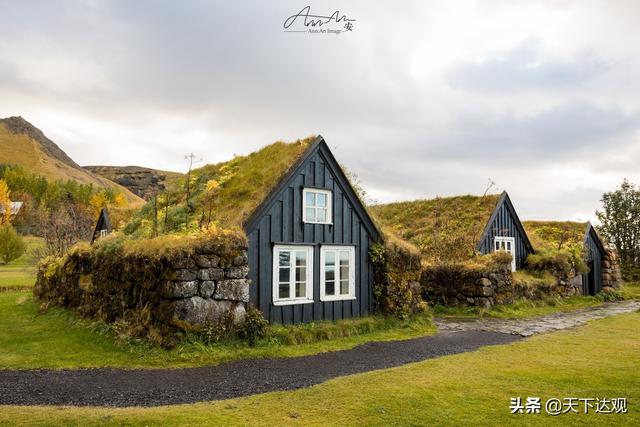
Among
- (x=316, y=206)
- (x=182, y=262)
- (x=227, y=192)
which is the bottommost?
(x=182, y=262)

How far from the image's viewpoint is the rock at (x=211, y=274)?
11621mm

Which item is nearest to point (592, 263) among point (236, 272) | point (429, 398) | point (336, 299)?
point (336, 299)

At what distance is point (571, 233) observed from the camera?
100 feet

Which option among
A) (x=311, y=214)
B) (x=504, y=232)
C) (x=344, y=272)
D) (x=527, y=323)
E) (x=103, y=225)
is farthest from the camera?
(x=504, y=232)

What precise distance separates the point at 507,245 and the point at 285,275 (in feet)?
55.9

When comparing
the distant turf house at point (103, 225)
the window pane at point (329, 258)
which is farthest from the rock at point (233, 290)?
the distant turf house at point (103, 225)

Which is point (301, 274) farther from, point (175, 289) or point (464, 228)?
point (464, 228)

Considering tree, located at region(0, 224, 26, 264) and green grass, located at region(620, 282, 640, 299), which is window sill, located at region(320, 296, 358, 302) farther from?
tree, located at region(0, 224, 26, 264)

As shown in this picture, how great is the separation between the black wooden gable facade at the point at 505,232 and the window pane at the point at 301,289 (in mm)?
13059

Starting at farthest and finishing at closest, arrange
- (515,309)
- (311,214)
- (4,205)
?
(4,205)
(515,309)
(311,214)

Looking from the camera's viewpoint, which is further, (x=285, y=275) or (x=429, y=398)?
(x=285, y=275)

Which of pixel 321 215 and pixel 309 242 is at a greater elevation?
pixel 321 215

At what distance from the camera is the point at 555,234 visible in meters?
31.3

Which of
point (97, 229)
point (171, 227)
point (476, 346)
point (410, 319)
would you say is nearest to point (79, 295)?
point (171, 227)
